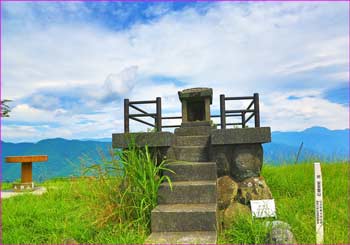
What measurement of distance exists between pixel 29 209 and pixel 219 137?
3.72 m

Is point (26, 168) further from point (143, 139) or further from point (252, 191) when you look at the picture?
point (252, 191)

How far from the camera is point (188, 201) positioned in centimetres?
456

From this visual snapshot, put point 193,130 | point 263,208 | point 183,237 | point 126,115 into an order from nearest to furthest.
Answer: point 183,237
point 263,208
point 126,115
point 193,130

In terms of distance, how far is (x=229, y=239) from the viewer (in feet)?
13.2

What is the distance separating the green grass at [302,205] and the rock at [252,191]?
1.07ft

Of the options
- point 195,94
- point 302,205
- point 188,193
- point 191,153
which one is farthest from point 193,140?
point 302,205

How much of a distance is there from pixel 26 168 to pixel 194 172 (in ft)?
22.4

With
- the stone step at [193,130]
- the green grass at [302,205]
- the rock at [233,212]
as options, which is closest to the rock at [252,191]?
the rock at [233,212]

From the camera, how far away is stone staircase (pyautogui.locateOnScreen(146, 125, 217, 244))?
3906 millimetres

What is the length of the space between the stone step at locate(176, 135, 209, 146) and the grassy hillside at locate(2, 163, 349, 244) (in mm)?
1702

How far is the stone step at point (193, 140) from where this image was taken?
5836 millimetres

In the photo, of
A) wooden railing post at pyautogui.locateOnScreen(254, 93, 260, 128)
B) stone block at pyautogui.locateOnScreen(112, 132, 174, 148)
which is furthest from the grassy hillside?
wooden railing post at pyautogui.locateOnScreen(254, 93, 260, 128)

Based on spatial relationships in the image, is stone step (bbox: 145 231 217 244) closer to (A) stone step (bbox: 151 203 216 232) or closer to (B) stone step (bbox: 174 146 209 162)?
(A) stone step (bbox: 151 203 216 232)

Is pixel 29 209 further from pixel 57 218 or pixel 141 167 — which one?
pixel 141 167
